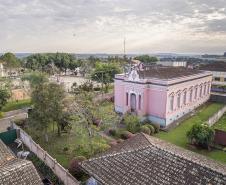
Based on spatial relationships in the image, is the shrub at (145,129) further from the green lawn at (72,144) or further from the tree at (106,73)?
the tree at (106,73)

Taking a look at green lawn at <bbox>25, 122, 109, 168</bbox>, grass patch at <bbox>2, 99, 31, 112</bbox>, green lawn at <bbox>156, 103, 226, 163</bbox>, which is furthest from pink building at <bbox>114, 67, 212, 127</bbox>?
grass patch at <bbox>2, 99, 31, 112</bbox>

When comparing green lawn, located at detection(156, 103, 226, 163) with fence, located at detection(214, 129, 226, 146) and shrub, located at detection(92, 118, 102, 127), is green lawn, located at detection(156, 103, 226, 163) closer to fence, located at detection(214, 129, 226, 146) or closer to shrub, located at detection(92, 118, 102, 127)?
fence, located at detection(214, 129, 226, 146)

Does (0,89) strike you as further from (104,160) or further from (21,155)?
(104,160)

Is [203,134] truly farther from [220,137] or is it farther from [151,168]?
[151,168]

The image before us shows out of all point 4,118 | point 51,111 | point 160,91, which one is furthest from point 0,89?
point 160,91

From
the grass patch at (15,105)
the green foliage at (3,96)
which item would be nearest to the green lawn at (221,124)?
the green foliage at (3,96)

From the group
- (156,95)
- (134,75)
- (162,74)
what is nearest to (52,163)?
(156,95)
